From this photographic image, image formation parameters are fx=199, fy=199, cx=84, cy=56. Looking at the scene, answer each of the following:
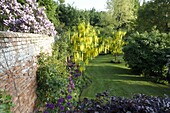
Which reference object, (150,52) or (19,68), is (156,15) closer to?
(150,52)

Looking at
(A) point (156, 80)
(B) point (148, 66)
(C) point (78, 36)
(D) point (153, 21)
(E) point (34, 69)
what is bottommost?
(A) point (156, 80)

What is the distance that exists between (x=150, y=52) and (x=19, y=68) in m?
7.82

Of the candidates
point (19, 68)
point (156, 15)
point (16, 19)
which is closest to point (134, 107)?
point (19, 68)

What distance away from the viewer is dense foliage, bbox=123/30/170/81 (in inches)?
371

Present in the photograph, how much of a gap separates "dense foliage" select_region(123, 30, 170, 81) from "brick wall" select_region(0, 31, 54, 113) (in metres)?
6.83

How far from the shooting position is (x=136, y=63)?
1048 centimetres

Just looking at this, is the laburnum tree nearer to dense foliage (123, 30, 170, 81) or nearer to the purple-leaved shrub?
dense foliage (123, 30, 170, 81)

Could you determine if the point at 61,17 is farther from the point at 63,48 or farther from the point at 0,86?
the point at 0,86

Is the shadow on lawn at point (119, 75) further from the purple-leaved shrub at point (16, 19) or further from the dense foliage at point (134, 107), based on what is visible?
the dense foliage at point (134, 107)

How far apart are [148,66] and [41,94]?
7021mm

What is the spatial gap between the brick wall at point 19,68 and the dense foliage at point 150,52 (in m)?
6.83

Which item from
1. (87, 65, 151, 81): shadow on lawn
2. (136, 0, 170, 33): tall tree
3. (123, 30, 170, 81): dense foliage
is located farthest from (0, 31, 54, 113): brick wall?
(136, 0, 170, 33): tall tree

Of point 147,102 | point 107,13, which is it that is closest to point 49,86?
point 147,102

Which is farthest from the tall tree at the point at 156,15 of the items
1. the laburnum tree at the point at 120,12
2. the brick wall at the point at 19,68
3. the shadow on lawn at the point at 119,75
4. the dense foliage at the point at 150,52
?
the brick wall at the point at 19,68
